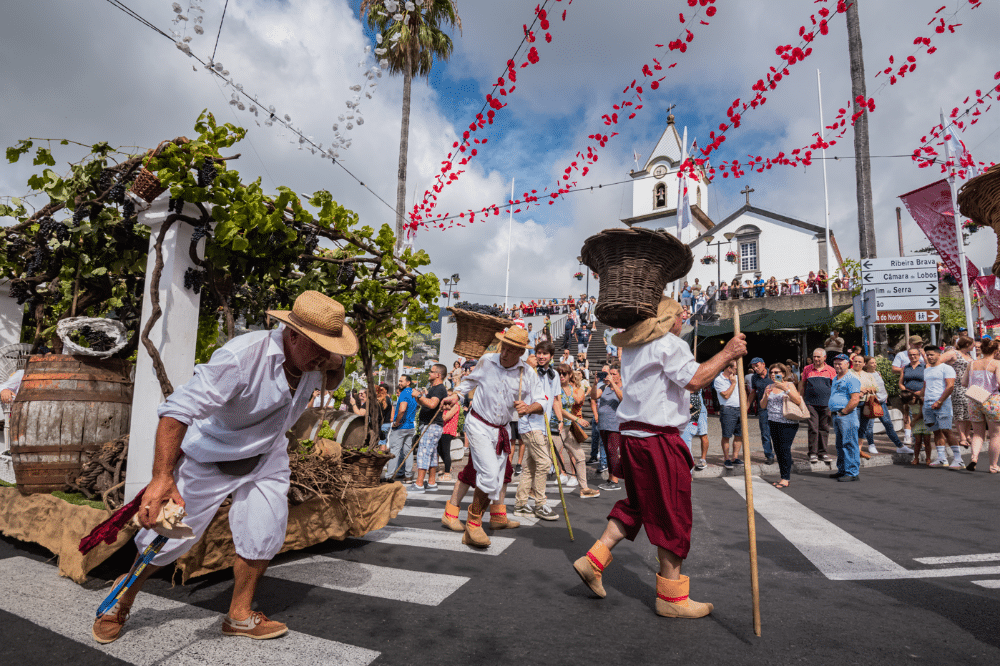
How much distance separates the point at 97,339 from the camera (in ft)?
14.6

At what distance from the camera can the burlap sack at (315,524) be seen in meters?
3.61

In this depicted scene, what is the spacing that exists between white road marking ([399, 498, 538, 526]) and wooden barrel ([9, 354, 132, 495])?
3026 millimetres

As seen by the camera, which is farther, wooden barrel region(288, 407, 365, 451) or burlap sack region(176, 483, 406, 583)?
wooden barrel region(288, 407, 365, 451)

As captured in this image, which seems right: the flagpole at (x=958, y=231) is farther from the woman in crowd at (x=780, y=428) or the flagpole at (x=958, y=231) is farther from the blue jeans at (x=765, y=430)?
the woman in crowd at (x=780, y=428)

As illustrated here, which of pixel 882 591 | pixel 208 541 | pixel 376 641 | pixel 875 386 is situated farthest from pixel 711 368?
pixel 875 386

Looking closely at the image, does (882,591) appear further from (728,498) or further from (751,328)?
(751,328)

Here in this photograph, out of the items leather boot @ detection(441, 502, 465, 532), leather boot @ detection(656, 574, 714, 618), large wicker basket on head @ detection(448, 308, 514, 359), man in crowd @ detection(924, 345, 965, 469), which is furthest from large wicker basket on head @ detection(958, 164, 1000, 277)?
man in crowd @ detection(924, 345, 965, 469)

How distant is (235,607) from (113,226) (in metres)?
3.26

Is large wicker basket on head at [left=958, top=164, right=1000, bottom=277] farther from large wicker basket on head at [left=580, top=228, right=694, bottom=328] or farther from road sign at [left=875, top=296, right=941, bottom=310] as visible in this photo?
road sign at [left=875, top=296, right=941, bottom=310]

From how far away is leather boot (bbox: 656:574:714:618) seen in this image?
3188mm

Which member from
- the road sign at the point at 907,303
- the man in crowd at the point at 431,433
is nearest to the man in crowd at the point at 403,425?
the man in crowd at the point at 431,433

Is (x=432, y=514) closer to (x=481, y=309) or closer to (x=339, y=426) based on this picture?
(x=339, y=426)

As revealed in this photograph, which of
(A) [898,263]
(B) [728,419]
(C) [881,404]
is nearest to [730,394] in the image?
(B) [728,419]

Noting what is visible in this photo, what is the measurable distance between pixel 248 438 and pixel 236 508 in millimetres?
383
